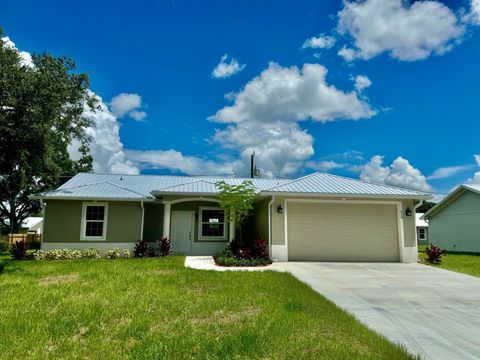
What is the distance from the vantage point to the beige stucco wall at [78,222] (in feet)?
50.5

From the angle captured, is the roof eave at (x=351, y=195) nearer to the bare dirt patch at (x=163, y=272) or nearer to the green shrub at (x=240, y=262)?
the green shrub at (x=240, y=262)

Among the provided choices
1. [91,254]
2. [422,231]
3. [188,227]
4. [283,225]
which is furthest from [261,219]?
[422,231]

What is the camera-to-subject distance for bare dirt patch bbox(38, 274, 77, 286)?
28.1ft

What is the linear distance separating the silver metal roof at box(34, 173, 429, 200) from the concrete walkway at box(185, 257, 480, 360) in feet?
10.7

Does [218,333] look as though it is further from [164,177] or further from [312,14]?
[164,177]

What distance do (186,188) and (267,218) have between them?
14.0 feet

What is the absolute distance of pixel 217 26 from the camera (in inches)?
503

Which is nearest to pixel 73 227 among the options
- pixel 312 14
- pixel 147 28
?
pixel 147 28

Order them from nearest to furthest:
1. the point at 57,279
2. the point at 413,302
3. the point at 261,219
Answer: the point at 413,302
the point at 57,279
the point at 261,219

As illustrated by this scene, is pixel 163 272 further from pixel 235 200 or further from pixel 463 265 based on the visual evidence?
pixel 463 265

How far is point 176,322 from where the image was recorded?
5.30 meters

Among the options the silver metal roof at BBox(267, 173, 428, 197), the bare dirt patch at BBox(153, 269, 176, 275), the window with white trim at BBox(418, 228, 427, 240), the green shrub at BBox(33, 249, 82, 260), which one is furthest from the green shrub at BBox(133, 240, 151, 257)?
the window with white trim at BBox(418, 228, 427, 240)

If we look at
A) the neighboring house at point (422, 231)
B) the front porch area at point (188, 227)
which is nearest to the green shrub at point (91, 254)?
the front porch area at point (188, 227)

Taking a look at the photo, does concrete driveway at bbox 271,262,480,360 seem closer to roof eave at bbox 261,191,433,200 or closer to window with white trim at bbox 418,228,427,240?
roof eave at bbox 261,191,433,200
